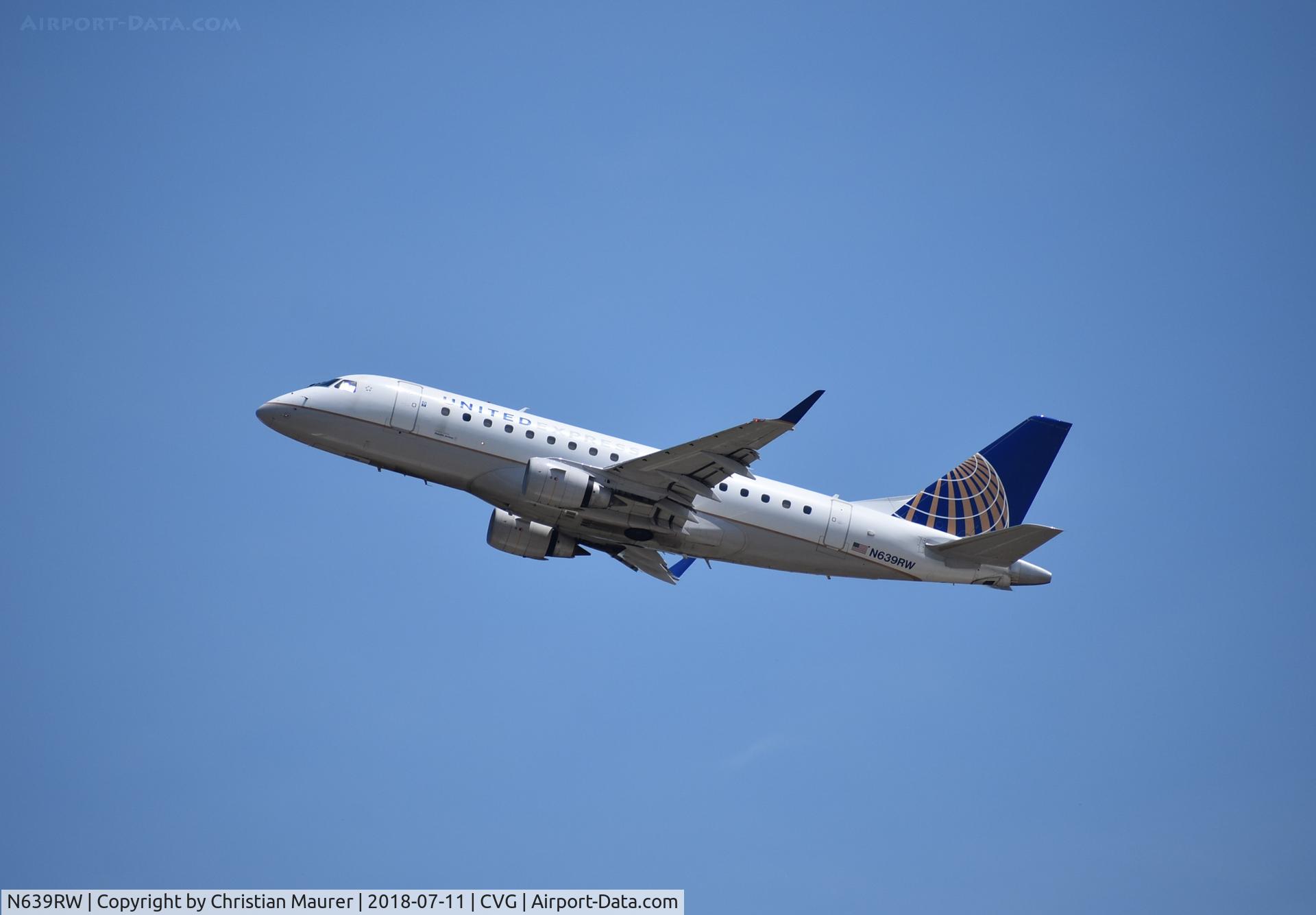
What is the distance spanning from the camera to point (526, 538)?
A: 44.7 m

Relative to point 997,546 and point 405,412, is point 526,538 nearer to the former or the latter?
point 405,412

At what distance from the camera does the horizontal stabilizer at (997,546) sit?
41.3 m

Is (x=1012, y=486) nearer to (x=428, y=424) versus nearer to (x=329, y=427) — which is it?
(x=428, y=424)

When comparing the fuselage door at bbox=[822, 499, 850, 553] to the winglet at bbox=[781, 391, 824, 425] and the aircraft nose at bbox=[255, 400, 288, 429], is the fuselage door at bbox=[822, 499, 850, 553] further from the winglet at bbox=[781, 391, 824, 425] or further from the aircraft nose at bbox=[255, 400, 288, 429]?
the aircraft nose at bbox=[255, 400, 288, 429]

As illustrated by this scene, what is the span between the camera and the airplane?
133ft

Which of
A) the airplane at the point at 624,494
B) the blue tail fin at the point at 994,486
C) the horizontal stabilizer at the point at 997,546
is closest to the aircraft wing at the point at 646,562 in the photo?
the airplane at the point at 624,494

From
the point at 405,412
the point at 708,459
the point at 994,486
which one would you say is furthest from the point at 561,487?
the point at 994,486

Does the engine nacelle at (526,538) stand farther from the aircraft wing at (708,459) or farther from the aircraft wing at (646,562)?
the aircraft wing at (708,459)

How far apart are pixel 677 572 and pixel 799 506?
707cm

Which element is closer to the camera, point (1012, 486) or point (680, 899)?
point (680, 899)

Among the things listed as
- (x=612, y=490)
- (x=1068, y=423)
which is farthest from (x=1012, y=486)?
(x=612, y=490)

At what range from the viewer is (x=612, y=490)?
4097 cm

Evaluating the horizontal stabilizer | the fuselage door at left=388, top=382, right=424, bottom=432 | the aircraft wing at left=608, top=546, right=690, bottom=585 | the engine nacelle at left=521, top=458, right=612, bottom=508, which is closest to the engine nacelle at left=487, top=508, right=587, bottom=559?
the aircraft wing at left=608, top=546, right=690, bottom=585

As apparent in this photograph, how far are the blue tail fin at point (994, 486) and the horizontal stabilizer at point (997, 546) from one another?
1.76 metres
